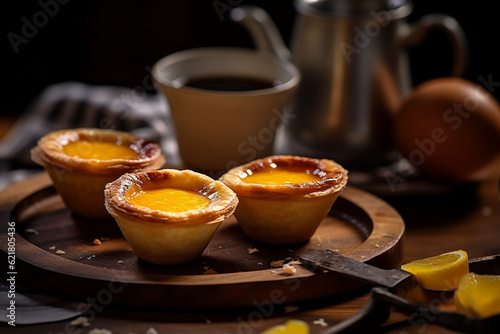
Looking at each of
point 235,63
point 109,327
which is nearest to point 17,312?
point 109,327

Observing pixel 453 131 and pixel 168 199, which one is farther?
pixel 453 131

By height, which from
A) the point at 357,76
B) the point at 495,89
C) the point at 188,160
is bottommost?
the point at 495,89

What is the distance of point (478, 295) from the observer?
1.37 metres

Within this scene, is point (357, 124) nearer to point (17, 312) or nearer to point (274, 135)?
point (274, 135)

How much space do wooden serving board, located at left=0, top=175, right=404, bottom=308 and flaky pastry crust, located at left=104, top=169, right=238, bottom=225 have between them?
0.12m

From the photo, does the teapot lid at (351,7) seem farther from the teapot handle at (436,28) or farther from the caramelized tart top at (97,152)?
the caramelized tart top at (97,152)

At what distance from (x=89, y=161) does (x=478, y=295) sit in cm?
94

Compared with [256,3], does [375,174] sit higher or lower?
lower

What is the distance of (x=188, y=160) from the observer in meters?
2.25

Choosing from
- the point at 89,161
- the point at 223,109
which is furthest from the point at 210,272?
the point at 223,109

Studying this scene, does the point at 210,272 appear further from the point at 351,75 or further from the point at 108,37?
the point at 108,37

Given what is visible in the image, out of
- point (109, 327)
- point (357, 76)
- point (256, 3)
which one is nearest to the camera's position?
point (109, 327)

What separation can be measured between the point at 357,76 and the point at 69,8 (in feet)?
6.72

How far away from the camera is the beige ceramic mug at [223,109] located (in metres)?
2.14
